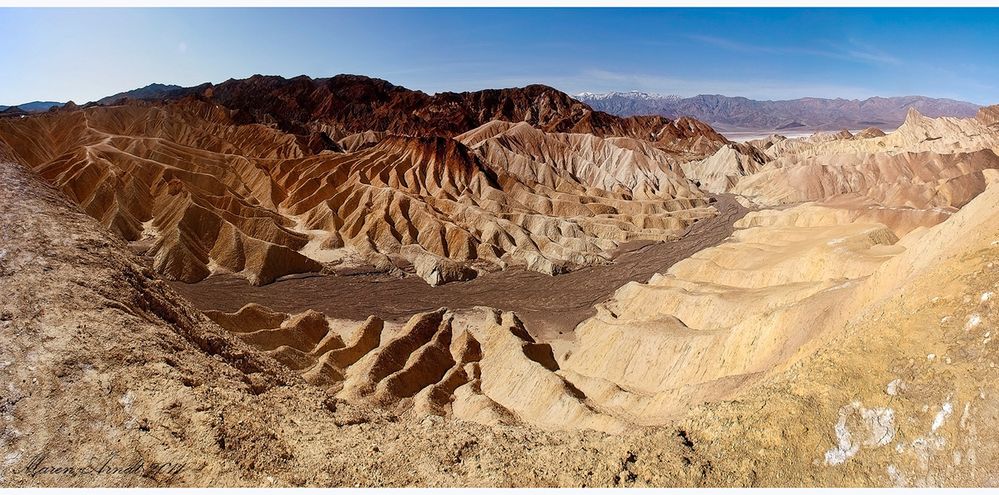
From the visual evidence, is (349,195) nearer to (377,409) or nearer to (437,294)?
(437,294)

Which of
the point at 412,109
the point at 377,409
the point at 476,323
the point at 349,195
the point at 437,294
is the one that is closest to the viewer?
the point at 377,409

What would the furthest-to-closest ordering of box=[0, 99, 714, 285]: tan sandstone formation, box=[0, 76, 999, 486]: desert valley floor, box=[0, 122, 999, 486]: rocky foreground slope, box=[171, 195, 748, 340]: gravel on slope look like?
1. box=[0, 99, 714, 285]: tan sandstone formation
2. box=[171, 195, 748, 340]: gravel on slope
3. box=[0, 76, 999, 486]: desert valley floor
4. box=[0, 122, 999, 486]: rocky foreground slope

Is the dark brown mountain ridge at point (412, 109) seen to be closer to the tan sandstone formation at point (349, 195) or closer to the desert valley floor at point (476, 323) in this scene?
the tan sandstone formation at point (349, 195)

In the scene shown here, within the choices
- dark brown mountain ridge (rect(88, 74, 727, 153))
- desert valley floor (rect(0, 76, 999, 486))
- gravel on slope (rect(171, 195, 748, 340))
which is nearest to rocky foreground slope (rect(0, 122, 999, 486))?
desert valley floor (rect(0, 76, 999, 486))

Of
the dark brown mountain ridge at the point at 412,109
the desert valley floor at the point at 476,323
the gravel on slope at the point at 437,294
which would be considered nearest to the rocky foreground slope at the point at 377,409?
the desert valley floor at the point at 476,323

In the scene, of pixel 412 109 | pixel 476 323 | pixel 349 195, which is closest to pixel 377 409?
pixel 476 323

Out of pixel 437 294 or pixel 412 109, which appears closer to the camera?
pixel 437 294

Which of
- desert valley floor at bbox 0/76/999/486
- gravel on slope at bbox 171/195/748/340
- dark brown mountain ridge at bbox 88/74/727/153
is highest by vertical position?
dark brown mountain ridge at bbox 88/74/727/153

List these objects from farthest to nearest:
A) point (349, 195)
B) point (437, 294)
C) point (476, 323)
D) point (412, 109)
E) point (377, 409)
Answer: point (412, 109)
point (349, 195)
point (437, 294)
point (476, 323)
point (377, 409)

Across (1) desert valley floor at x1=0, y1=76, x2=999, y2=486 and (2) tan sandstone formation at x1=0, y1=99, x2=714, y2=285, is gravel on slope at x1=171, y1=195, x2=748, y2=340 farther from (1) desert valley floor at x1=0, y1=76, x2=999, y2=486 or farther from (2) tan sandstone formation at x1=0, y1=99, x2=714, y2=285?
(2) tan sandstone formation at x1=0, y1=99, x2=714, y2=285

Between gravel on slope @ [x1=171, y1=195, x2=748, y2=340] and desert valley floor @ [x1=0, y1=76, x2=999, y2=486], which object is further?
gravel on slope @ [x1=171, y1=195, x2=748, y2=340]
